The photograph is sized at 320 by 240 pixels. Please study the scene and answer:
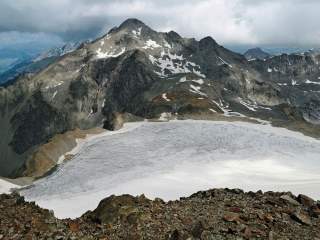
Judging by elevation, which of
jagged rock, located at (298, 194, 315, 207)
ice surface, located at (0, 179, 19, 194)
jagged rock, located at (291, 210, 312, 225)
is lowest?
ice surface, located at (0, 179, 19, 194)

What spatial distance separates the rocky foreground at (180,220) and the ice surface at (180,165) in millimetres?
11605

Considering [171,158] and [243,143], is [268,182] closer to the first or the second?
[171,158]

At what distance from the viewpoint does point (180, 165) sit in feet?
199

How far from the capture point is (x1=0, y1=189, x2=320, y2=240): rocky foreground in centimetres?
1978

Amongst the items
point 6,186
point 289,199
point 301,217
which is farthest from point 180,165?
point 301,217

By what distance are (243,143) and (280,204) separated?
170ft

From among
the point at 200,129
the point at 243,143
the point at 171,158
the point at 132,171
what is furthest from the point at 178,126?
the point at 132,171

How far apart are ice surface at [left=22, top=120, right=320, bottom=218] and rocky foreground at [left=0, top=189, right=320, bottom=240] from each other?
457 inches

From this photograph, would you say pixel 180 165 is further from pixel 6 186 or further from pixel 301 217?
pixel 301 217

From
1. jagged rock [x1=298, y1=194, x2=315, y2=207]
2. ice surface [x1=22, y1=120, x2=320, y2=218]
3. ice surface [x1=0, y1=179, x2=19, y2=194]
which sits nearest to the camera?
jagged rock [x1=298, y1=194, x2=315, y2=207]

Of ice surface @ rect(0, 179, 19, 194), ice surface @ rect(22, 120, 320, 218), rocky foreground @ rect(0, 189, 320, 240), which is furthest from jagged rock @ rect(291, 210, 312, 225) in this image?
ice surface @ rect(0, 179, 19, 194)

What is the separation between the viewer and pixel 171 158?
66.6 meters

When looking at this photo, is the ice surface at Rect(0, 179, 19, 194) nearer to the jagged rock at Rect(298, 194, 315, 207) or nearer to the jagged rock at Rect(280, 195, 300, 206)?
the jagged rock at Rect(280, 195, 300, 206)

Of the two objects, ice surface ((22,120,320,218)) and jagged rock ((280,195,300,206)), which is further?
ice surface ((22,120,320,218))
